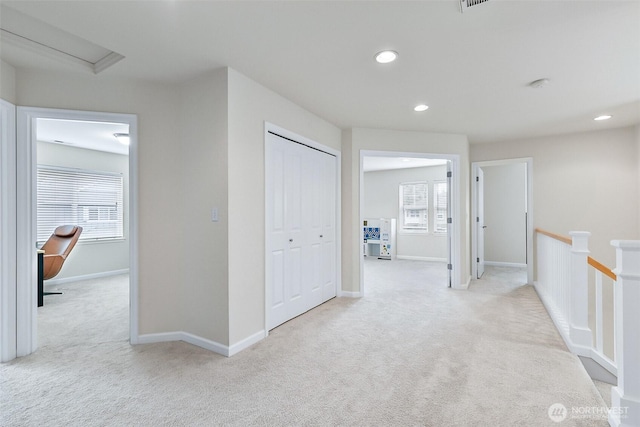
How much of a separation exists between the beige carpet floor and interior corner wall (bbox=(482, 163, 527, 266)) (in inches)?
140

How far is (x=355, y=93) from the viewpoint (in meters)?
3.13

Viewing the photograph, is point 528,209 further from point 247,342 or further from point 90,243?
point 90,243

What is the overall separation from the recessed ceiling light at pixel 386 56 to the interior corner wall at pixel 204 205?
1234 millimetres

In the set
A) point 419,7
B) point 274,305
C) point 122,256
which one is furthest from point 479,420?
point 122,256

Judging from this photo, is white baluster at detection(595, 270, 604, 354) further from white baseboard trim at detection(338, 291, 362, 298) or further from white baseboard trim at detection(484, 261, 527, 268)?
white baseboard trim at detection(484, 261, 527, 268)

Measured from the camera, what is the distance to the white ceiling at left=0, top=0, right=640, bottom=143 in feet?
6.08

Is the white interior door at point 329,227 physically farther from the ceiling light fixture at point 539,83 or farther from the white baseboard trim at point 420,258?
the white baseboard trim at point 420,258

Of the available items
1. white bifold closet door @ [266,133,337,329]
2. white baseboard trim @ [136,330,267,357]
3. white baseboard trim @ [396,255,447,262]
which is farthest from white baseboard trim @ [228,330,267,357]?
white baseboard trim @ [396,255,447,262]

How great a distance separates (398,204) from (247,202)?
588cm

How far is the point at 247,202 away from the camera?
109 inches

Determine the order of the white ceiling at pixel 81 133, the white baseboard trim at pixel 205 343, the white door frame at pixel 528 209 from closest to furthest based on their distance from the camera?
the white baseboard trim at pixel 205 343, the white ceiling at pixel 81 133, the white door frame at pixel 528 209

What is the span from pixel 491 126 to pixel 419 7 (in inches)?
121

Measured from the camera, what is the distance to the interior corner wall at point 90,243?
208 inches

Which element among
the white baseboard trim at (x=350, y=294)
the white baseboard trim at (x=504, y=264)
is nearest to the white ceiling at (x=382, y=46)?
the white baseboard trim at (x=350, y=294)
